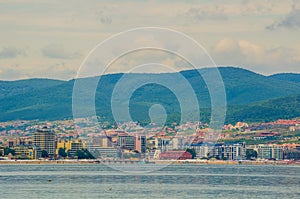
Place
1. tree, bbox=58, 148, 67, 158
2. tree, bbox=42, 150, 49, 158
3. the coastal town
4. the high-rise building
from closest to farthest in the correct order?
the high-rise building, the coastal town, tree, bbox=58, 148, 67, 158, tree, bbox=42, 150, 49, 158

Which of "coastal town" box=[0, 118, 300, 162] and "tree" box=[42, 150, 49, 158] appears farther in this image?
"tree" box=[42, 150, 49, 158]

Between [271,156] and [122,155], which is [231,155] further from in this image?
[122,155]

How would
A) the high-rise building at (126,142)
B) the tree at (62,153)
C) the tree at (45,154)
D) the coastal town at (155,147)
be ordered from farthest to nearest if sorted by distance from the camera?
the tree at (45,154), the tree at (62,153), the coastal town at (155,147), the high-rise building at (126,142)

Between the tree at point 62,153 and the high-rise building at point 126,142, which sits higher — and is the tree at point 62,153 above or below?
below

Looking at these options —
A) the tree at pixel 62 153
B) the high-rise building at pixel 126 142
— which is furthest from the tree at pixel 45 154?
the high-rise building at pixel 126 142

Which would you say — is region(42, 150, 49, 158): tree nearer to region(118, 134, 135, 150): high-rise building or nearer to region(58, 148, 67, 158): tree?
region(58, 148, 67, 158): tree

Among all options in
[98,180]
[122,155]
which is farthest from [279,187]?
[122,155]

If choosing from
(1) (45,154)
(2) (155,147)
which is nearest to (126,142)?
(2) (155,147)

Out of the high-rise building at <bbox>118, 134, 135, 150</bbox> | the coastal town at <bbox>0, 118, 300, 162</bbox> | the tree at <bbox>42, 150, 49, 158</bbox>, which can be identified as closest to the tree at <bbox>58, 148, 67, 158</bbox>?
the coastal town at <bbox>0, 118, 300, 162</bbox>

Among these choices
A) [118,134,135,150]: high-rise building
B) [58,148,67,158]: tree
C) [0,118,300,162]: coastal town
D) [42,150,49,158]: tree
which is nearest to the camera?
[118,134,135,150]: high-rise building

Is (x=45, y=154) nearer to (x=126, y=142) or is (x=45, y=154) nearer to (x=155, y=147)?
(x=126, y=142)

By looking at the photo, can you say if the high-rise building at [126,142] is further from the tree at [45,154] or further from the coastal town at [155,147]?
the tree at [45,154]
